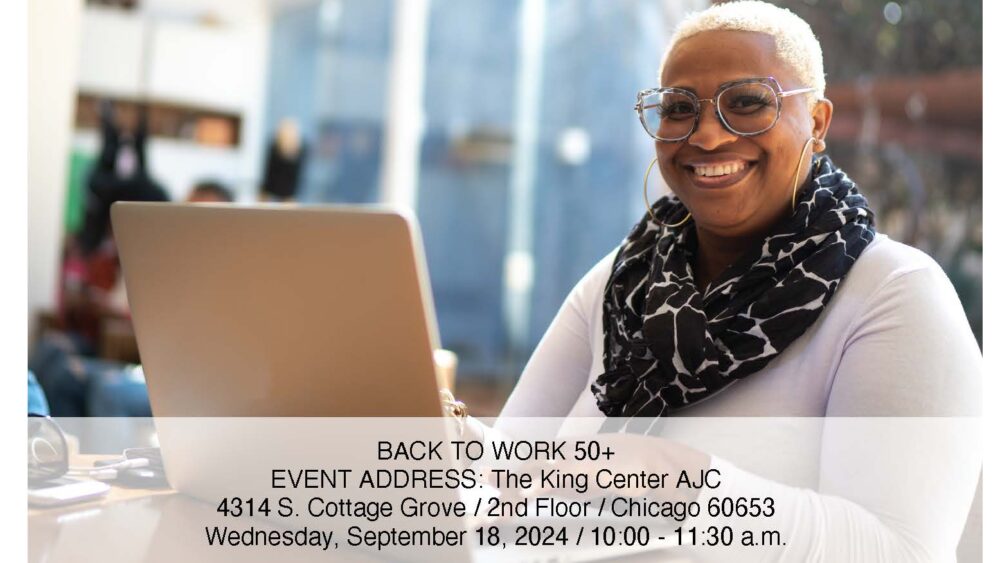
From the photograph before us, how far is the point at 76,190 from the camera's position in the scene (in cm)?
594

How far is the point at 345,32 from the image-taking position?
22.0ft

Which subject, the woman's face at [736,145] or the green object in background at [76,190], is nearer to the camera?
the woman's face at [736,145]

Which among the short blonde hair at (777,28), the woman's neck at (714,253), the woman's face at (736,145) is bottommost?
the woman's neck at (714,253)

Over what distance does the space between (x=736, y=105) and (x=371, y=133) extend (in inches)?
208

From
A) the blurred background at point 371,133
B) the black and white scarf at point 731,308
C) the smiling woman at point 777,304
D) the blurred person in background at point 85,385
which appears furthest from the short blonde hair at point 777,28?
the blurred background at point 371,133

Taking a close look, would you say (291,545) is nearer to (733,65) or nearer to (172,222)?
(172,222)

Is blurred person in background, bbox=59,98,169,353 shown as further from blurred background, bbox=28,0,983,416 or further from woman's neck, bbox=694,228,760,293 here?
woman's neck, bbox=694,228,760,293

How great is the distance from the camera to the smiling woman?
1091 millimetres

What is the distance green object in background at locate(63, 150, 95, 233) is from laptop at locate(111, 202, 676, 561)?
5.26m

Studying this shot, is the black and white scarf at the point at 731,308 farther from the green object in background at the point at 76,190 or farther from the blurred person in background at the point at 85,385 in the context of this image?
the green object in background at the point at 76,190

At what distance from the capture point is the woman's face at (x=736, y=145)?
1336 mm

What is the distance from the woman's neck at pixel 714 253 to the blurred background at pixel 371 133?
3.08m
